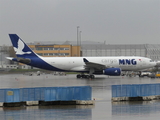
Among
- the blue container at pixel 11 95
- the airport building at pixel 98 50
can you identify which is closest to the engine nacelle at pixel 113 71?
the blue container at pixel 11 95

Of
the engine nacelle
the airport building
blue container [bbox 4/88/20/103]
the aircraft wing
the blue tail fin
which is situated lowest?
blue container [bbox 4/88/20/103]

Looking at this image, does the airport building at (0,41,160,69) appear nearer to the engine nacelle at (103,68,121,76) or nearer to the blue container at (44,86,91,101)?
the engine nacelle at (103,68,121,76)

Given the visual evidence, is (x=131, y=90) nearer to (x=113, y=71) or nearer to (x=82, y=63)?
(x=113, y=71)

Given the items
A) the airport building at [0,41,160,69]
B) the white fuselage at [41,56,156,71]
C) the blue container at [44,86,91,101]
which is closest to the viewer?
the blue container at [44,86,91,101]

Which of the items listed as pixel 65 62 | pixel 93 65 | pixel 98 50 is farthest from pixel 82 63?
pixel 98 50

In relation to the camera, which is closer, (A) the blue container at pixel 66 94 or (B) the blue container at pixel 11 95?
(B) the blue container at pixel 11 95

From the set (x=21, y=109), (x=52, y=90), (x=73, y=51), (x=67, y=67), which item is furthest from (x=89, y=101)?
(x=73, y=51)

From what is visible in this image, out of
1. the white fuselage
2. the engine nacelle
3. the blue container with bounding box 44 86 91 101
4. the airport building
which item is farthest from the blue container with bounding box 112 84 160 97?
→ the airport building

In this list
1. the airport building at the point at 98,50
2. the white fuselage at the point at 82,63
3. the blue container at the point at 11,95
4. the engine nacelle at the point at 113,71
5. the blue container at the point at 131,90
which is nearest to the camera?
the blue container at the point at 11,95

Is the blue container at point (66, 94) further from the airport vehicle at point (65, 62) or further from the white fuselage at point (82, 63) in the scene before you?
the white fuselage at point (82, 63)

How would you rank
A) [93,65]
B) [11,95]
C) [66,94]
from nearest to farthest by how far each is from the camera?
1. [11,95]
2. [66,94]
3. [93,65]

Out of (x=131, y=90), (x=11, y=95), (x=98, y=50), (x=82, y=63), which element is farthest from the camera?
(x=98, y=50)

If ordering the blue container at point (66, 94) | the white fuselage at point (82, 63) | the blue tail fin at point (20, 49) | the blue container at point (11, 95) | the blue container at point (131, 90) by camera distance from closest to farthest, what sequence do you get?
the blue container at point (11, 95) → the blue container at point (66, 94) → the blue container at point (131, 90) → the blue tail fin at point (20, 49) → the white fuselage at point (82, 63)

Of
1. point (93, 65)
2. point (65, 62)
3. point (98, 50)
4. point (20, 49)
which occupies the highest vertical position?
point (98, 50)
